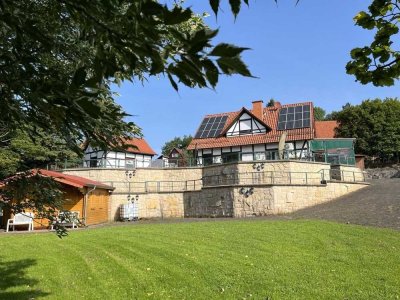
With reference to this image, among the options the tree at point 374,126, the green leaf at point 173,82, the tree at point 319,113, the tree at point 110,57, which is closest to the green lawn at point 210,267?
the tree at point 110,57

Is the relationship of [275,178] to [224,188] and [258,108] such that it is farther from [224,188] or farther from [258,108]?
[258,108]

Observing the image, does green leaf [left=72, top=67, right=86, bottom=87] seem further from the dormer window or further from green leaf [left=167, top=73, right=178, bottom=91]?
the dormer window

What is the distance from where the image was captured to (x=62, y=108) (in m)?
A: 1.69

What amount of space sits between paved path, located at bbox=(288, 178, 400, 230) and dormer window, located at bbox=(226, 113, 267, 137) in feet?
36.6

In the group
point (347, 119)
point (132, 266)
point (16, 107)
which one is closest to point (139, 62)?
point (16, 107)

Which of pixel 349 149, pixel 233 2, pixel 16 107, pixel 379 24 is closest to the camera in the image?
pixel 233 2

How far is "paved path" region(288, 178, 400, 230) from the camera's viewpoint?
15.6 meters

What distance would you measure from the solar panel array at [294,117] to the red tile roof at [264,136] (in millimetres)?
350

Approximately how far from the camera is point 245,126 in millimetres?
34062

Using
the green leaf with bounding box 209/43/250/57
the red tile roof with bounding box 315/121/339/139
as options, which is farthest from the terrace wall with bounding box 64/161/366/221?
the green leaf with bounding box 209/43/250/57

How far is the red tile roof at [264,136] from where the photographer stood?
31.3m

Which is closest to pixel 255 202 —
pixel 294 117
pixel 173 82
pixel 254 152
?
pixel 254 152

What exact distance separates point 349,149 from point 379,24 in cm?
3126

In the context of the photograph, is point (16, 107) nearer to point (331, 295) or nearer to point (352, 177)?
point (331, 295)
